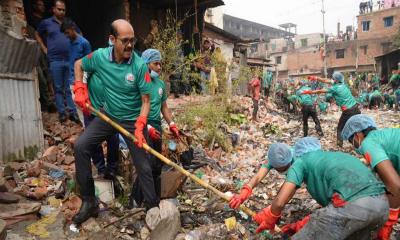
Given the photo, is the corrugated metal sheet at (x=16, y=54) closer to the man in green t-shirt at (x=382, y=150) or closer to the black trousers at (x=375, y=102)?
the man in green t-shirt at (x=382, y=150)

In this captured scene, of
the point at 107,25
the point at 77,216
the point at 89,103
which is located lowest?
the point at 77,216

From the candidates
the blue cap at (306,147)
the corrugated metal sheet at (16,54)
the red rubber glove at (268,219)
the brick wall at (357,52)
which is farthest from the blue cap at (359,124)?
the brick wall at (357,52)

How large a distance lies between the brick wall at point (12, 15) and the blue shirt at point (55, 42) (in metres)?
0.40

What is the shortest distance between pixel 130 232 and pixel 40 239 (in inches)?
31.4

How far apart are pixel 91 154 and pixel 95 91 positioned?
65 cm

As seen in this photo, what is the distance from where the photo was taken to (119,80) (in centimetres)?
325

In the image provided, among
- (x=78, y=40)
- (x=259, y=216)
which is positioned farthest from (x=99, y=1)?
(x=259, y=216)

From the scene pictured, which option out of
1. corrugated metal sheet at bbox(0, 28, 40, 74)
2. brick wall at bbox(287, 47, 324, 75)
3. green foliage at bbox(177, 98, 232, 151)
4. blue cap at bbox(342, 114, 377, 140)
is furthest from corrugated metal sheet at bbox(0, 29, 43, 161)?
brick wall at bbox(287, 47, 324, 75)

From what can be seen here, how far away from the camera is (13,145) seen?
446 cm

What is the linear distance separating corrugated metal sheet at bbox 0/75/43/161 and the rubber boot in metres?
1.76

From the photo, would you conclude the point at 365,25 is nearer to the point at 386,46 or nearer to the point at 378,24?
the point at 378,24

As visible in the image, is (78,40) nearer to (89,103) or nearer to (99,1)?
(89,103)

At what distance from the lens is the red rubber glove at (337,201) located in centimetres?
246

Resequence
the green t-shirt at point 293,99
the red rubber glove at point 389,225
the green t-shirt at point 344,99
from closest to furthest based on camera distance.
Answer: the red rubber glove at point 389,225 → the green t-shirt at point 344,99 → the green t-shirt at point 293,99
